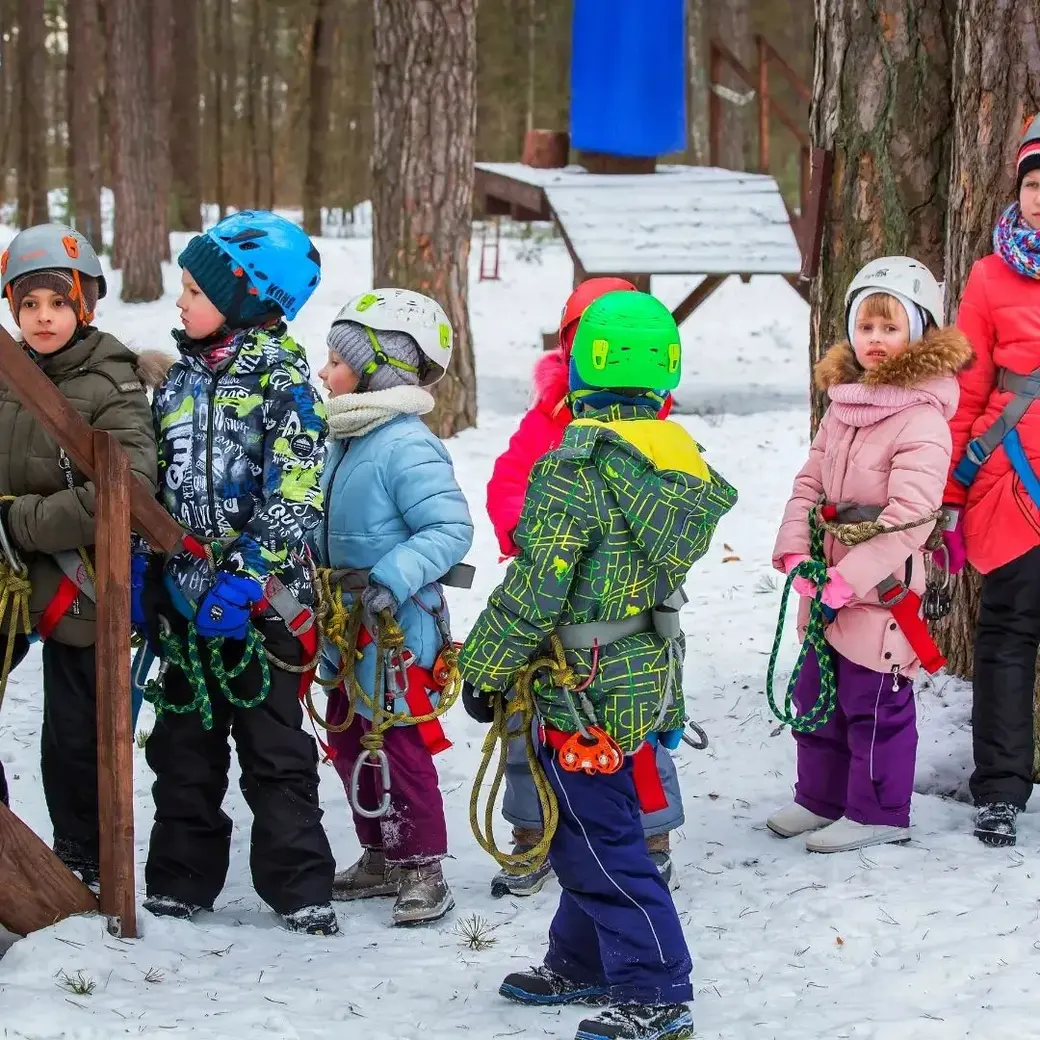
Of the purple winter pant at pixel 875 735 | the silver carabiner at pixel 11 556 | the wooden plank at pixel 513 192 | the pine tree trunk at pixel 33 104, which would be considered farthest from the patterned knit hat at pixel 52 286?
the pine tree trunk at pixel 33 104

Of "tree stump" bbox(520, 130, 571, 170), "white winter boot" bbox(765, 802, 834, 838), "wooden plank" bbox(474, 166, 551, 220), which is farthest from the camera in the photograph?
"tree stump" bbox(520, 130, 571, 170)

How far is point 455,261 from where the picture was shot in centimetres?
904

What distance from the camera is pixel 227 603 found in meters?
3.58

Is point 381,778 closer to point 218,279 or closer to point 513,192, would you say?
point 218,279

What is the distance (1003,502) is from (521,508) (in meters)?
1.39

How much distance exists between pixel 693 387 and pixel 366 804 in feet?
28.9

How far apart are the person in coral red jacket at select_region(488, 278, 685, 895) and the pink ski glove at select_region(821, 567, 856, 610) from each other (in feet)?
2.08

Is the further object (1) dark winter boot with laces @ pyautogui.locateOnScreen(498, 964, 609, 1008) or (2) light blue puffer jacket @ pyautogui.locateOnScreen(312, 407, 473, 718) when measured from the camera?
(2) light blue puffer jacket @ pyautogui.locateOnScreen(312, 407, 473, 718)

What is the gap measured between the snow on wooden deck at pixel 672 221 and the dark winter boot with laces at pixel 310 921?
750 centimetres

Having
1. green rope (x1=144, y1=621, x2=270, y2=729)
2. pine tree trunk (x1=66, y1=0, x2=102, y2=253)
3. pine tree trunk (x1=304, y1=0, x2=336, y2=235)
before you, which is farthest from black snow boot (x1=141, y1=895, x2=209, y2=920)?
pine tree trunk (x1=304, y1=0, x2=336, y2=235)

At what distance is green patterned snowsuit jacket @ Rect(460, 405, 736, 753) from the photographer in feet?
10.2

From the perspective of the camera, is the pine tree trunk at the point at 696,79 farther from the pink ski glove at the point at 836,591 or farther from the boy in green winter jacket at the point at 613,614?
the boy in green winter jacket at the point at 613,614

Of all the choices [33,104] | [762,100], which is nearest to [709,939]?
[762,100]

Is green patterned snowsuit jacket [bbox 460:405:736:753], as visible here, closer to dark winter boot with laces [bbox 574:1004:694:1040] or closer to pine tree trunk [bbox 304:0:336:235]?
dark winter boot with laces [bbox 574:1004:694:1040]
